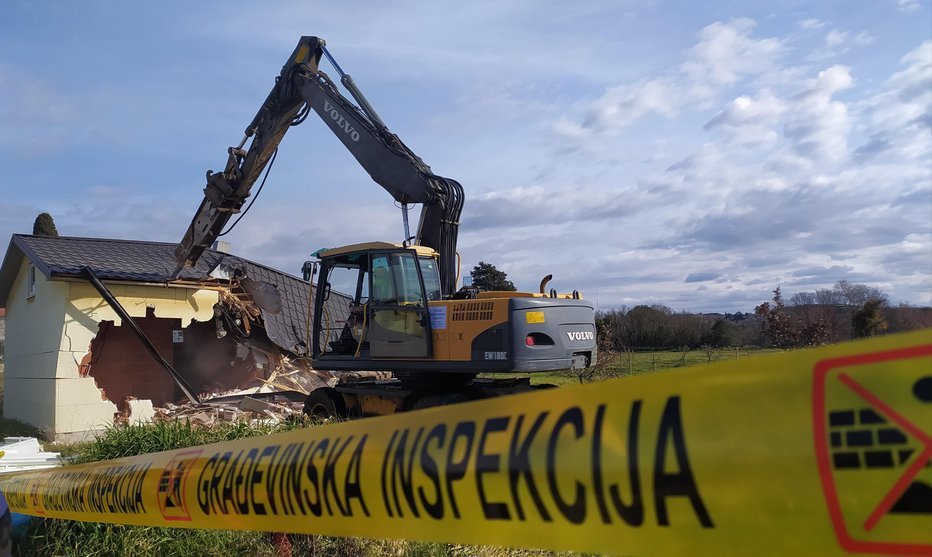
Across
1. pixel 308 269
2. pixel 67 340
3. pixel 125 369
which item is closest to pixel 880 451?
pixel 308 269

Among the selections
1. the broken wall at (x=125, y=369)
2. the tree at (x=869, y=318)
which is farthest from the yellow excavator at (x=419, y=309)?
the tree at (x=869, y=318)

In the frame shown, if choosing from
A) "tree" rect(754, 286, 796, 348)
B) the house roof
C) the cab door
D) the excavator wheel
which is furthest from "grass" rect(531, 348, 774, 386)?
the cab door

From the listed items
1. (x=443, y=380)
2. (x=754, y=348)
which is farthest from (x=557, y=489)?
(x=754, y=348)

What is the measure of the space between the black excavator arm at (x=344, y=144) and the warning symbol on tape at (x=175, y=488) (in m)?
8.10

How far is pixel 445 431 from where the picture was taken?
2146 millimetres

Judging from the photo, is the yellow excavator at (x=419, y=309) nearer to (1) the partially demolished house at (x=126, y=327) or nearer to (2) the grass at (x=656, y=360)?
(1) the partially demolished house at (x=126, y=327)

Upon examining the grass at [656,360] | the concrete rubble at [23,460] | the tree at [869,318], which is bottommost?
the concrete rubble at [23,460]

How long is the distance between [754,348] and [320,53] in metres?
20.1

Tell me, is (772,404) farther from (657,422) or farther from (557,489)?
(557,489)

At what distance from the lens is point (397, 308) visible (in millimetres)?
10734

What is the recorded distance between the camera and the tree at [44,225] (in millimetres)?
40844

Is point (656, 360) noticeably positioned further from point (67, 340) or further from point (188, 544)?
point (188, 544)

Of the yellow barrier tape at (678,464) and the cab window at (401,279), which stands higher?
the cab window at (401,279)

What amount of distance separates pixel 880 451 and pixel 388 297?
9750 millimetres
